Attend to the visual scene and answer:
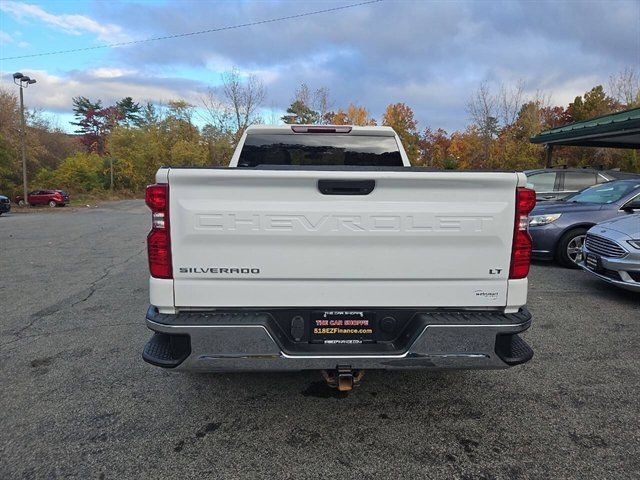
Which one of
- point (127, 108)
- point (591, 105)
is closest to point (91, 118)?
point (127, 108)

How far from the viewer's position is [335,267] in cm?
246

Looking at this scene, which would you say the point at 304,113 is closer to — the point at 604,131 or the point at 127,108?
the point at 604,131

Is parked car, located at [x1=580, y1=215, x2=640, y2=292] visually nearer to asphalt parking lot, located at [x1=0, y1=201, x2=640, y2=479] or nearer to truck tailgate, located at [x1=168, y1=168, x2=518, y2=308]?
asphalt parking lot, located at [x1=0, y1=201, x2=640, y2=479]

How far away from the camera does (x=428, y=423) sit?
2865 millimetres

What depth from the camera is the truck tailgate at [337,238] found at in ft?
7.75

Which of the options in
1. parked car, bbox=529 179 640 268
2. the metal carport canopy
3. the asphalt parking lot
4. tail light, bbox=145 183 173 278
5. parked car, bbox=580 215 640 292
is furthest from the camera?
the metal carport canopy

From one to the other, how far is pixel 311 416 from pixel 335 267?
3.87 feet

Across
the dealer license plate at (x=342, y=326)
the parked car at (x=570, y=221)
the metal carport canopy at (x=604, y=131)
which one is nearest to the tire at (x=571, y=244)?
the parked car at (x=570, y=221)

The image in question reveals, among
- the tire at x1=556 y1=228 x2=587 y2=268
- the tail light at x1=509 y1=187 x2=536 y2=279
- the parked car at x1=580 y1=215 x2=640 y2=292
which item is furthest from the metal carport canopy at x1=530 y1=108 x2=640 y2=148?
the tail light at x1=509 y1=187 x2=536 y2=279

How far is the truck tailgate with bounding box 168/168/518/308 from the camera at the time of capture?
7.75 feet

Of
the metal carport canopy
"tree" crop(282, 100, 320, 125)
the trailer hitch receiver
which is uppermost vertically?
"tree" crop(282, 100, 320, 125)

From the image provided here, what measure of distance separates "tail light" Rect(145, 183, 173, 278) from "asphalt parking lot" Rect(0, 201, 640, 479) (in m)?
1.13

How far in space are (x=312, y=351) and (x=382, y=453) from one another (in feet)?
2.52

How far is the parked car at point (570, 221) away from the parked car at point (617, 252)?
57.3 inches
